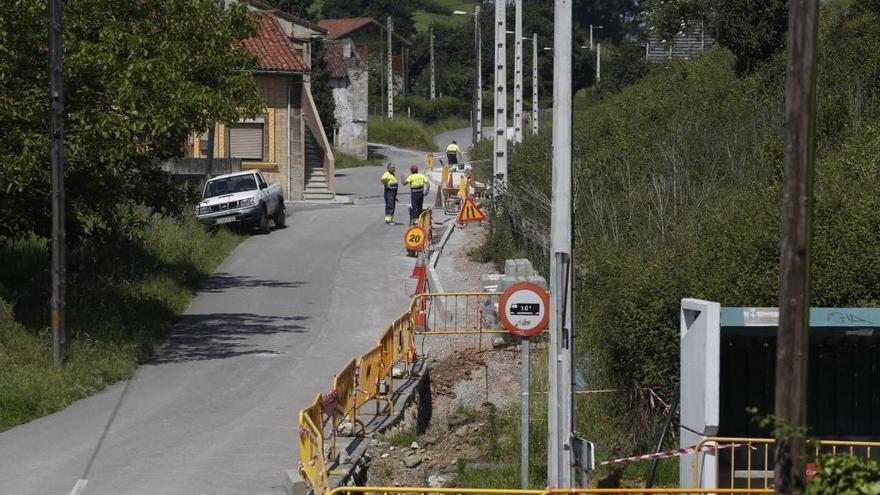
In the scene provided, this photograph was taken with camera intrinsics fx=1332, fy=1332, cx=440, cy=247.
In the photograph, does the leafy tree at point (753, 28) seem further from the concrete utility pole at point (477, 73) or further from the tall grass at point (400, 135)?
the tall grass at point (400, 135)

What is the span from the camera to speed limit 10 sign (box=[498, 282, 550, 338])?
13.0 m

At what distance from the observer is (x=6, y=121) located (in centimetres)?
1911

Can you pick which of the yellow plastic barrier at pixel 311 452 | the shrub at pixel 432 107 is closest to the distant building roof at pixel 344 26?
the shrub at pixel 432 107

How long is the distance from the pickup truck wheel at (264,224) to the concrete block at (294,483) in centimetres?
2258

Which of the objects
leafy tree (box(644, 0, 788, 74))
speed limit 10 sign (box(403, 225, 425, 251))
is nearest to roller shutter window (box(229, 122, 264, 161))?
leafy tree (box(644, 0, 788, 74))

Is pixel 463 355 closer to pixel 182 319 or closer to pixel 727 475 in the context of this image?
pixel 182 319

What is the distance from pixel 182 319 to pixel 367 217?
16222 millimetres

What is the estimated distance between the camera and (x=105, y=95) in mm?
20625

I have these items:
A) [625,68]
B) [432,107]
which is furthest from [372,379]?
[432,107]

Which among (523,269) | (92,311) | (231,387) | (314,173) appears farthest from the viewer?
(314,173)

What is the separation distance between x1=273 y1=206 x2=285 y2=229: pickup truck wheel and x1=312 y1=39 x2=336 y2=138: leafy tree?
1372 inches

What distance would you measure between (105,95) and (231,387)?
546 centimetres

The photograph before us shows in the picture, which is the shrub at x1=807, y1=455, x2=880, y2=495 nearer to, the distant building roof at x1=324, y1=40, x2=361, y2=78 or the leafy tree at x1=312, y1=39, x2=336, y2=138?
the leafy tree at x1=312, y1=39, x2=336, y2=138

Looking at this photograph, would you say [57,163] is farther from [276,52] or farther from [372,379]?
[276,52]
